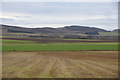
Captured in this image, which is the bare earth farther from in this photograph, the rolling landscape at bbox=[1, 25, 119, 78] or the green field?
Result: the green field

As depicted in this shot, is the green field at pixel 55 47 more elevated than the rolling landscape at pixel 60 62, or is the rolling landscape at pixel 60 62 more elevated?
the green field at pixel 55 47

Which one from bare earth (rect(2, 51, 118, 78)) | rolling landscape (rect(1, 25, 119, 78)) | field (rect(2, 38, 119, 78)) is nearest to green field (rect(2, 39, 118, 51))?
rolling landscape (rect(1, 25, 119, 78))

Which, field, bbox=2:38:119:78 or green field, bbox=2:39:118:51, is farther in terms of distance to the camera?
green field, bbox=2:39:118:51

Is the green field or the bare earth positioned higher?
the green field

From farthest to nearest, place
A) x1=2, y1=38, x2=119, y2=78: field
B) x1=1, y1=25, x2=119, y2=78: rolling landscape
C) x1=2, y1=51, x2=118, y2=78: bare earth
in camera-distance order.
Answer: x1=1, y1=25, x2=119, y2=78: rolling landscape → x1=2, y1=38, x2=119, y2=78: field → x1=2, y1=51, x2=118, y2=78: bare earth

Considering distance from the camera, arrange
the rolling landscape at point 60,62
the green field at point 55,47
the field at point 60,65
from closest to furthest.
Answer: the field at point 60,65 → the rolling landscape at point 60,62 → the green field at point 55,47

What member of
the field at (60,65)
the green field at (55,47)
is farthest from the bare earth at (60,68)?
the green field at (55,47)

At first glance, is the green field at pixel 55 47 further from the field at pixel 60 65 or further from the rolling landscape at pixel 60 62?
the field at pixel 60 65

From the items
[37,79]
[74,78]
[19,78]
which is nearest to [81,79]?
[74,78]

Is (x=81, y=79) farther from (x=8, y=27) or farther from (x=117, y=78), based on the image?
(x=8, y=27)

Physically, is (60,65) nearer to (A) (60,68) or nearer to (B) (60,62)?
(A) (60,68)

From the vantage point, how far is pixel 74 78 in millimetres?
15109

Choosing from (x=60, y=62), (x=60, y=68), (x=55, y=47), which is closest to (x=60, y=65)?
(x=60, y=68)

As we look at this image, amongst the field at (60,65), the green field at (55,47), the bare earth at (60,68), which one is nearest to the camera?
the bare earth at (60,68)
